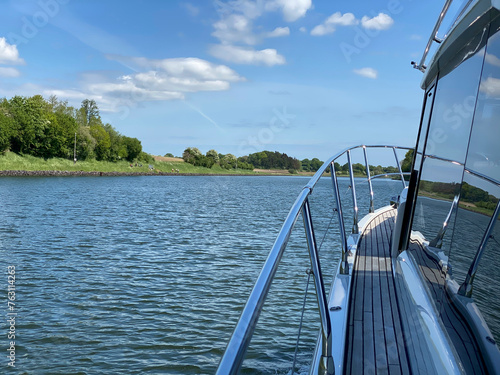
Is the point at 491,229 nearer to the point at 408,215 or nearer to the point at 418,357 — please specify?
the point at 418,357

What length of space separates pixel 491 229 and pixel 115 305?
23.5ft

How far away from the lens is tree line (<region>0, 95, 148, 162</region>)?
63.6 m

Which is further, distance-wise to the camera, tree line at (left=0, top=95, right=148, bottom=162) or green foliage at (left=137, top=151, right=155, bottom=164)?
green foliage at (left=137, top=151, right=155, bottom=164)

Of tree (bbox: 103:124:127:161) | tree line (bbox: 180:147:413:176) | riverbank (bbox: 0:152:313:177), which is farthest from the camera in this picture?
tree line (bbox: 180:147:413:176)

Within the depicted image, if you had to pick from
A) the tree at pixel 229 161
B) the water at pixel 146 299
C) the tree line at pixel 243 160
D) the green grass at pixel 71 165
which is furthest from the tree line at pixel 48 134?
the water at pixel 146 299

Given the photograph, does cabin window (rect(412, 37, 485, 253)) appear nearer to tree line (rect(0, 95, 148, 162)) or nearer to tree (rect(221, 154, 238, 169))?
tree line (rect(0, 95, 148, 162))

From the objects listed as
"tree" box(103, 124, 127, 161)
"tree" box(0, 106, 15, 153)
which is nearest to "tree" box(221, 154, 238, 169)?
"tree" box(103, 124, 127, 161)

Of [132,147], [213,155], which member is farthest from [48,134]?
[213,155]

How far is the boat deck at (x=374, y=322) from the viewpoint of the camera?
2320 mm

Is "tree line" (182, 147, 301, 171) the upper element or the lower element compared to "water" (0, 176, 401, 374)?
upper

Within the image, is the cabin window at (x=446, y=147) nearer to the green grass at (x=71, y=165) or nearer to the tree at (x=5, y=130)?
the green grass at (x=71, y=165)

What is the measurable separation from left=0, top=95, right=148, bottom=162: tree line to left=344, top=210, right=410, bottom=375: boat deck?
6347 cm

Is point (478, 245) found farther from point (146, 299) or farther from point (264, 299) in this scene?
point (146, 299)

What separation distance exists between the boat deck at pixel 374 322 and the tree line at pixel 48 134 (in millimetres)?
63471
